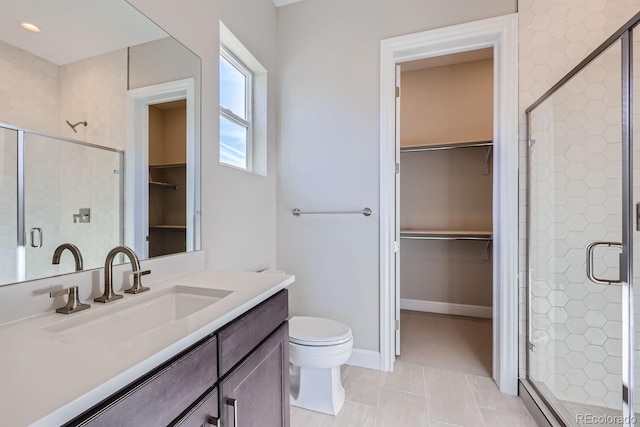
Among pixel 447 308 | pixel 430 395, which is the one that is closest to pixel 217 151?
pixel 430 395

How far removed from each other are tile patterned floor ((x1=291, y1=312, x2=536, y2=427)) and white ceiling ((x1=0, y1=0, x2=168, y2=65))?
185 centimetres

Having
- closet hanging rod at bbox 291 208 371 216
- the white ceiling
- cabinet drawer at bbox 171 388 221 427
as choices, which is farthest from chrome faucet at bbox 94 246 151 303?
closet hanging rod at bbox 291 208 371 216

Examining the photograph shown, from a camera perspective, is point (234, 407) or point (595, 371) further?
point (595, 371)

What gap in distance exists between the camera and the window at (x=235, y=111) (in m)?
1.87

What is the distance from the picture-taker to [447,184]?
10.0 feet

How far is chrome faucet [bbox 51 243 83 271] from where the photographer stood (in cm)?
89

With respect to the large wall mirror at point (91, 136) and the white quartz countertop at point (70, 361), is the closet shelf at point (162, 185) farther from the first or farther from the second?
the white quartz countertop at point (70, 361)

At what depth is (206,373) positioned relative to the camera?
740mm

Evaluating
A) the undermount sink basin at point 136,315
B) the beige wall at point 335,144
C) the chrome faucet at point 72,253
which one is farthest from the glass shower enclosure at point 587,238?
the chrome faucet at point 72,253

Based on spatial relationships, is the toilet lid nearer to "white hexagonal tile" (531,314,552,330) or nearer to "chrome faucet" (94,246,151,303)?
"chrome faucet" (94,246,151,303)

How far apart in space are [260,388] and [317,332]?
71 cm

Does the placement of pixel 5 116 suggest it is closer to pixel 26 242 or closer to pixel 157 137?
pixel 26 242

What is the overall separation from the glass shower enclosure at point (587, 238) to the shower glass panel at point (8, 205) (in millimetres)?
2081

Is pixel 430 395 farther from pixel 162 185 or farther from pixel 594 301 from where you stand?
pixel 162 185
